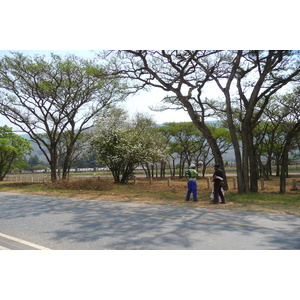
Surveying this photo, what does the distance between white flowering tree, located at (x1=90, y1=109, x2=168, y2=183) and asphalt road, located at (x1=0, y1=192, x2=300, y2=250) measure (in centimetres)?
1464

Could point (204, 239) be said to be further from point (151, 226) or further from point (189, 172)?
point (189, 172)

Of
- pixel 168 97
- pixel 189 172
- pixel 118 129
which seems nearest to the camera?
pixel 189 172

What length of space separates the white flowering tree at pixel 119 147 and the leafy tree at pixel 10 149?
19.2 m

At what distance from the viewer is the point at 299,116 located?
28.5 metres

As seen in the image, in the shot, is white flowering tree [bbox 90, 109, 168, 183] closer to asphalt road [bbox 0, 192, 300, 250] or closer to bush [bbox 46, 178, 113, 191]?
bush [bbox 46, 178, 113, 191]

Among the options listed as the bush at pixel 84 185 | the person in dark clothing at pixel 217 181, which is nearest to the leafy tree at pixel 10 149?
the bush at pixel 84 185

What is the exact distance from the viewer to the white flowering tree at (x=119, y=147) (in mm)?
25234

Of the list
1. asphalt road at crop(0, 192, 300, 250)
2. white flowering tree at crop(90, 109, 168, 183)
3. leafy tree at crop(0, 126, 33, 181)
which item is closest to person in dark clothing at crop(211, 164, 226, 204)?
asphalt road at crop(0, 192, 300, 250)

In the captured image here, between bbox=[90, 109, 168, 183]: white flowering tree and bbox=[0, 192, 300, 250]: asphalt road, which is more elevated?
bbox=[90, 109, 168, 183]: white flowering tree

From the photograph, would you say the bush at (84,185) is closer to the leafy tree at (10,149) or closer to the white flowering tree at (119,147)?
the white flowering tree at (119,147)

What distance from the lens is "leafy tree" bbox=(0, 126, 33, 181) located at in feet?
132

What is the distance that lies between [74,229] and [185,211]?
4.39 meters

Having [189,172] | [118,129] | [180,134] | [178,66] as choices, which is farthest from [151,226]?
[180,134]

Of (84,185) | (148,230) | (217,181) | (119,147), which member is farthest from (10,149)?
(148,230)
